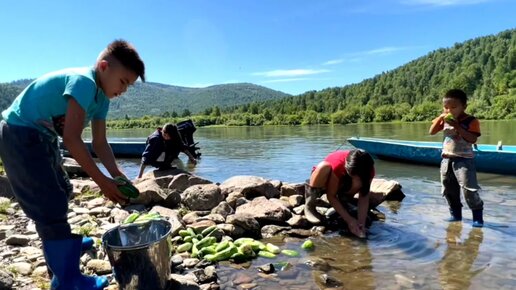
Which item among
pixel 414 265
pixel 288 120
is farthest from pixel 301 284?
pixel 288 120

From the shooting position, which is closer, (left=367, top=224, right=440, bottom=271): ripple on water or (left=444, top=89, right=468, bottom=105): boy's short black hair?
(left=367, top=224, right=440, bottom=271): ripple on water

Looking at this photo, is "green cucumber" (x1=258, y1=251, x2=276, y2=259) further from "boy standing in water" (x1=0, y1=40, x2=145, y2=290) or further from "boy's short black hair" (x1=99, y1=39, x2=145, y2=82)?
"boy's short black hair" (x1=99, y1=39, x2=145, y2=82)

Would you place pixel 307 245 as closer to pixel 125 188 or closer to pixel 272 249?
pixel 272 249

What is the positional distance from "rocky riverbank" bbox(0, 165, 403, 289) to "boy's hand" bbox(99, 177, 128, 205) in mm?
1121

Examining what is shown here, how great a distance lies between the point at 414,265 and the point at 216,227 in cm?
232

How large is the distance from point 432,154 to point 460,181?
8.21m

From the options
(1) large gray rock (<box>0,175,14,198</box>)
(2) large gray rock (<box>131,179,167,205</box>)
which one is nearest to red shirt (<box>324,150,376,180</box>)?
(2) large gray rock (<box>131,179,167,205</box>)

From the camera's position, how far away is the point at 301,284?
410cm

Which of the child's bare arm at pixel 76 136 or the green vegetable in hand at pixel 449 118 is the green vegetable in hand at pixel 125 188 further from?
the green vegetable in hand at pixel 449 118

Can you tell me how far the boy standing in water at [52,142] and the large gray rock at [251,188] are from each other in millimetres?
4353

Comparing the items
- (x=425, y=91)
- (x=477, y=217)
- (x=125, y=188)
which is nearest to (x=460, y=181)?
(x=477, y=217)

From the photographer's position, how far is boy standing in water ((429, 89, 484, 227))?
5.92 meters

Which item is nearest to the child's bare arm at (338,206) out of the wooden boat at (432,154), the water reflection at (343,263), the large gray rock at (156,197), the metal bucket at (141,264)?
the water reflection at (343,263)

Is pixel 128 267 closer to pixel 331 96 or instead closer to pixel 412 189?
pixel 412 189
